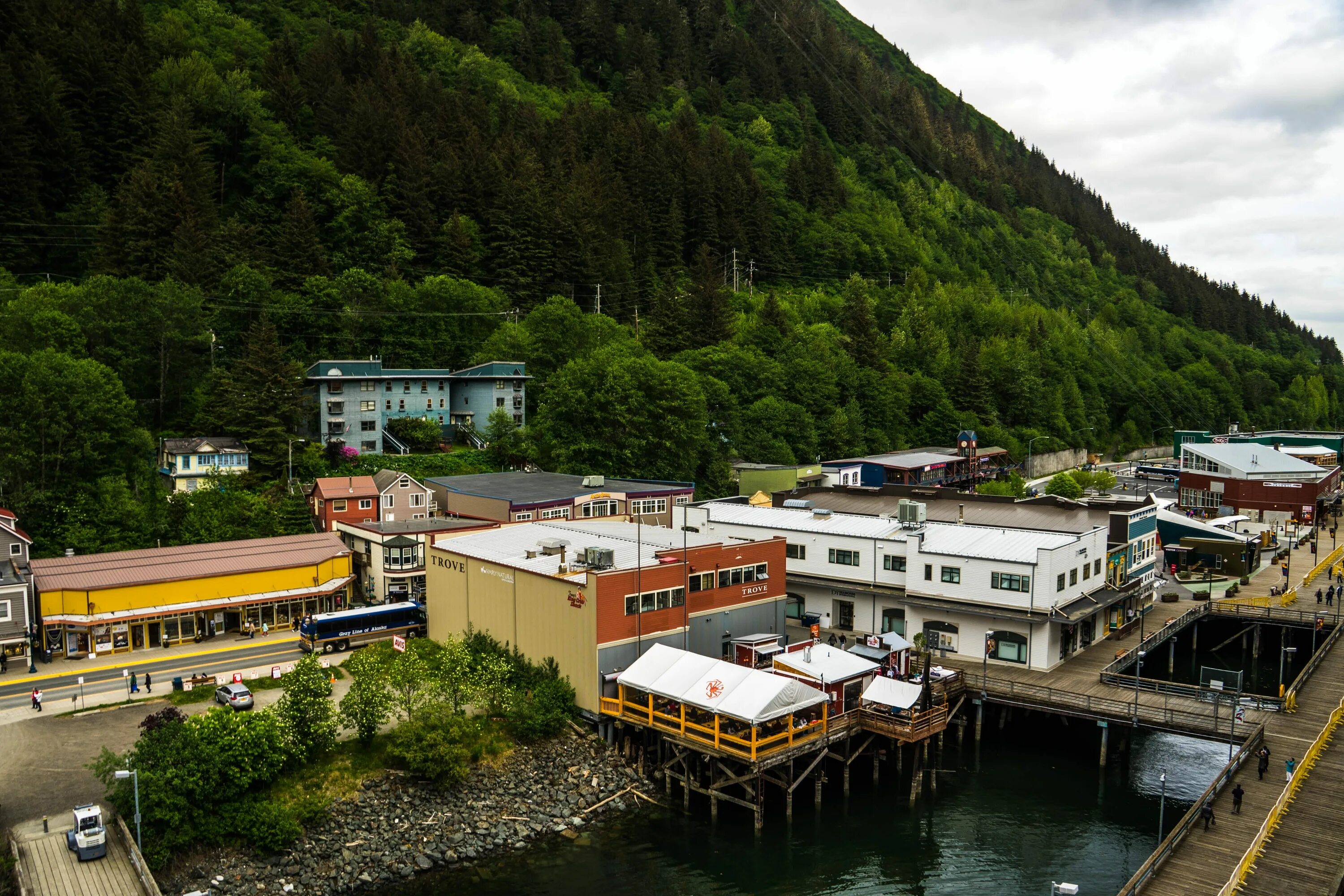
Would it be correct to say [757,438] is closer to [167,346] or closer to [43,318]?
[167,346]

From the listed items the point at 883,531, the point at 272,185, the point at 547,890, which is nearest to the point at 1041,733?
the point at 883,531

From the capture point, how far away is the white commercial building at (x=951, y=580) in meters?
40.8

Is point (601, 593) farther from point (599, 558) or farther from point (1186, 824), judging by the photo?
point (1186, 824)

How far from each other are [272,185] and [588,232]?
32159 mm

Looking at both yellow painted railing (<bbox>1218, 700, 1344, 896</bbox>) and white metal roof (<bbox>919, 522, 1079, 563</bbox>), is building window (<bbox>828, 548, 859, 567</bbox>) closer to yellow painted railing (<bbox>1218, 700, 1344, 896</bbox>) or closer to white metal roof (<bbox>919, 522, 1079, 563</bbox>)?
white metal roof (<bbox>919, 522, 1079, 563</bbox>)

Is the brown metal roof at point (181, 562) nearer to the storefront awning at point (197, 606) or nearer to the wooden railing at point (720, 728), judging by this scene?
the storefront awning at point (197, 606)

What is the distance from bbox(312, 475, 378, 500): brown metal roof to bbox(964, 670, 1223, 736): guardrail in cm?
3691

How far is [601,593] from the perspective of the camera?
112 ft

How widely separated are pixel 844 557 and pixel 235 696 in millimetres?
28216

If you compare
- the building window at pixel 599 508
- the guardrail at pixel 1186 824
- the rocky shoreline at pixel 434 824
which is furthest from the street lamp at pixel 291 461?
the guardrail at pixel 1186 824

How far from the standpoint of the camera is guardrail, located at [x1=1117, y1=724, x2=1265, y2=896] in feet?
76.0

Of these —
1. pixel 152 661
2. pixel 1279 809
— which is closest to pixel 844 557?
pixel 1279 809

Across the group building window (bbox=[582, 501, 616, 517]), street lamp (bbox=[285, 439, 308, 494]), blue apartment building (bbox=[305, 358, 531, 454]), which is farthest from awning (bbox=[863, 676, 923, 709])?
blue apartment building (bbox=[305, 358, 531, 454])

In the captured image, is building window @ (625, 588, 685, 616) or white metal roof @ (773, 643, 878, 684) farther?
building window @ (625, 588, 685, 616)
